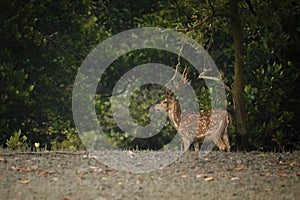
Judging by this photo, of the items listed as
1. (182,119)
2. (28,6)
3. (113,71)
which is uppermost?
(28,6)

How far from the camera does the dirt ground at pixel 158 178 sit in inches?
300

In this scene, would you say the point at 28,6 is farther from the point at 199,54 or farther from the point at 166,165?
the point at 166,165

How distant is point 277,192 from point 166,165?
83.3 inches

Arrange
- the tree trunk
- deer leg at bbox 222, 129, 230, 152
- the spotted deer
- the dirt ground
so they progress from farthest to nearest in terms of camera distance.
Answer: the tree trunk, deer leg at bbox 222, 129, 230, 152, the spotted deer, the dirt ground

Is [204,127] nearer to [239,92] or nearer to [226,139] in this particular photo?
[226,139]

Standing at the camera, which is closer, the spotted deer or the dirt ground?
the dirt ground

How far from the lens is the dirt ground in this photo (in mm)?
7609

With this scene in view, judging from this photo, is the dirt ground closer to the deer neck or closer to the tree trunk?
the deer neck

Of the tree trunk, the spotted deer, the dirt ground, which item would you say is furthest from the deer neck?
the tree trunk

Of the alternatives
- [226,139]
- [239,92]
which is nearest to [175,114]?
[226,139]

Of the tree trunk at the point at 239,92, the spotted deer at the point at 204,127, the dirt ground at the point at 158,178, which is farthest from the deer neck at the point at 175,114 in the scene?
the tree trunk at the point at 239,92

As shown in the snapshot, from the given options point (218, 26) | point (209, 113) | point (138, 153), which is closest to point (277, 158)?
point (209, 113)

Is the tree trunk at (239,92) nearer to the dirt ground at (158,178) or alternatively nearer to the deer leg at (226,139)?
the deer leg at (226,139)

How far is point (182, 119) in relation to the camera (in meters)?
11.1
